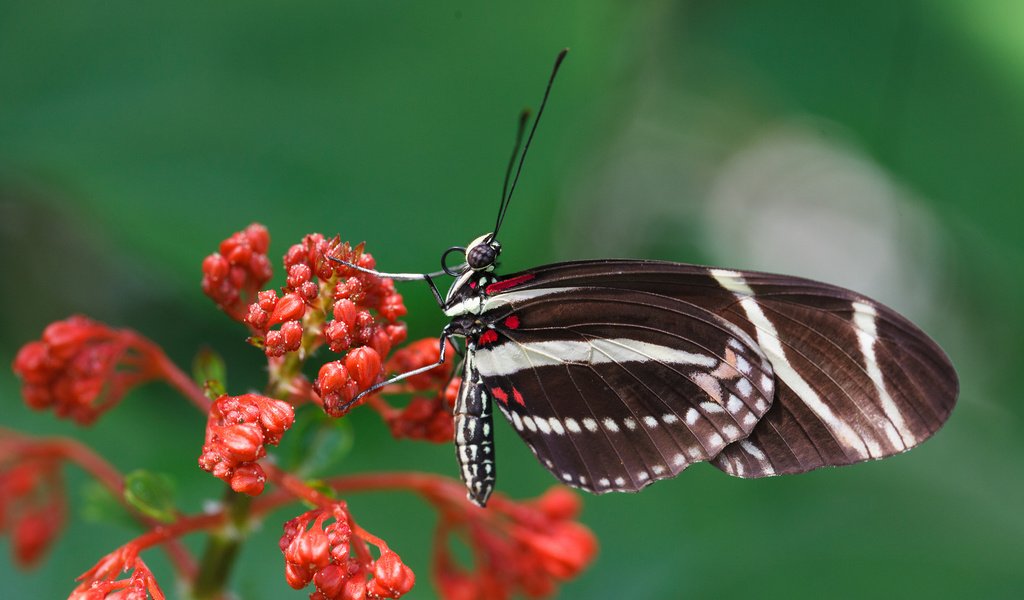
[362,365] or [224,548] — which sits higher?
[362,365]

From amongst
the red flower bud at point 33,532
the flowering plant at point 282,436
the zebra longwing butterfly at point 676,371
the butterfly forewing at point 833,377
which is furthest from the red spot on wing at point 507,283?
the red flower bud at point 33,532

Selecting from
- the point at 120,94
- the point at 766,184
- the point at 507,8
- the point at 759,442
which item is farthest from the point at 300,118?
the point at 766,184

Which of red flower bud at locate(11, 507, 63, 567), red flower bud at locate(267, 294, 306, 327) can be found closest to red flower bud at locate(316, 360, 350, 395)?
red flower bud at locate(267, 294, 306, 327)

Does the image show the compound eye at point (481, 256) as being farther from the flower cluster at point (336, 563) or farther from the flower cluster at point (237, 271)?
the flower cluster at point (336, 563)

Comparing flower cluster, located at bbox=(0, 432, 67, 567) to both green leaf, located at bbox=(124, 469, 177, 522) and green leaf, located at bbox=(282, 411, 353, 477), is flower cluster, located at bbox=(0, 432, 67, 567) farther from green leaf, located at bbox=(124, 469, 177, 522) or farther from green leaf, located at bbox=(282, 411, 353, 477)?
green leaf, located at bbox=(282, 411, 353, 477)

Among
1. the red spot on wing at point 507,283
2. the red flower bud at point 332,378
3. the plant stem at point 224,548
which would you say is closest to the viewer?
the red flower bud at point 332,378

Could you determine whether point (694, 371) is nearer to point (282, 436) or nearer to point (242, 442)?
point (282, 436)

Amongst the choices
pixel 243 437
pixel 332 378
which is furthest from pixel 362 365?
pixel 243 437
